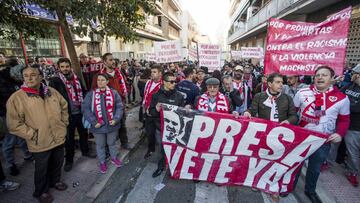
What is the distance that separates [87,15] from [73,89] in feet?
4.99

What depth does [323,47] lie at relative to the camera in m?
3.55

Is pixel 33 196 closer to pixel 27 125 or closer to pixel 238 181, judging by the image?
pixel 27 125

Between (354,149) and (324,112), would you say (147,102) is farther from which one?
(354,149)

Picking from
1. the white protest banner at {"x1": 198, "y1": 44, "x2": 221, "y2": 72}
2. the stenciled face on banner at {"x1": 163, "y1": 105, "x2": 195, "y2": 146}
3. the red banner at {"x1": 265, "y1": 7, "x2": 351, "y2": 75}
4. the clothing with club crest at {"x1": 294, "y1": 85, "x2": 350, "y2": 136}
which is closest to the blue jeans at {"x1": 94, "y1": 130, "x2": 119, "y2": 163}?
the stenciled face on banner at {"x1": 163, "y1": 105, "x2": 195, "y2": 146}

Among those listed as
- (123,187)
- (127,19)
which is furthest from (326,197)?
(127,19)

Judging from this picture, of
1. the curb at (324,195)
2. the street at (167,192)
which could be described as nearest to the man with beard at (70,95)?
the street at (167,192)

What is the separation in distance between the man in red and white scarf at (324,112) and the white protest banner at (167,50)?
200 inches

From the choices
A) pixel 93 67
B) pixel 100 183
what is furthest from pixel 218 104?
pixel 93 67

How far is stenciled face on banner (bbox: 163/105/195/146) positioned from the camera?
134 inches

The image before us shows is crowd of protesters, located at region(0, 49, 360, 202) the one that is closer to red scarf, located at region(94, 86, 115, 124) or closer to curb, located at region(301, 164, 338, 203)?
red scarf, located at region(94, 86, 115, 124)

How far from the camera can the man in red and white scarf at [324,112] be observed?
2996 mm

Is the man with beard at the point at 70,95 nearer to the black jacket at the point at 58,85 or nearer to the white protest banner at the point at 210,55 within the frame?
the black jacket at the point at 58,85

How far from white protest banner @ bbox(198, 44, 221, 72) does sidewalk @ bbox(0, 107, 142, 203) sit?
4032 millimetres

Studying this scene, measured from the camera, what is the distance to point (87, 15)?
11.6 feet
